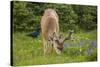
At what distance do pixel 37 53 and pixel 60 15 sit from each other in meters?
0.49

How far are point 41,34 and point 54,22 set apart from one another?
7.9 inches

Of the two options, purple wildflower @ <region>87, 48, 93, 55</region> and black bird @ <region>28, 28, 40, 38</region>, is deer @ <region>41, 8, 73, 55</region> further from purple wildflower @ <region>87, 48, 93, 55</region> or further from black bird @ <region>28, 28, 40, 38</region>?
purple wildflower @ <region>87, 48, 93, 55</region>

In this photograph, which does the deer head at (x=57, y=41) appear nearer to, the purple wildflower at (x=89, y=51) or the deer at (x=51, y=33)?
the deer at (x=51, y=33)

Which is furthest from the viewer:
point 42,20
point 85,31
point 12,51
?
point 85,31

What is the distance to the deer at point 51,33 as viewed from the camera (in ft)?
Answer: 7.66

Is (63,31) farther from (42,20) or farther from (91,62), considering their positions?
(91,62)

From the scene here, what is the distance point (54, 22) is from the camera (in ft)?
7.82

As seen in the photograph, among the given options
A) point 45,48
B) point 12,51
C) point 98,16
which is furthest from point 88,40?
point 12,51

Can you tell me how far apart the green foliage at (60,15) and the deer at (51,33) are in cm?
5

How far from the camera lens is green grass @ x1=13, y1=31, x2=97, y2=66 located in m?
2.21

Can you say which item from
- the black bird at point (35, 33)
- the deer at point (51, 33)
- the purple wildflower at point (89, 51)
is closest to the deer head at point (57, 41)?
the deer at point (51, 33)

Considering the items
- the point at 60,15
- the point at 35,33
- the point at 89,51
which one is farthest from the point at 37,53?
the point at 89,51

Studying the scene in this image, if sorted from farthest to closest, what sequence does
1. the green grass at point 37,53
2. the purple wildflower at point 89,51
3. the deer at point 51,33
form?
the purple wildflower at point 89,51
the deer at point 51,33
the green grass at point 37,53

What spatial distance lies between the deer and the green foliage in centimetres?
5
